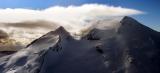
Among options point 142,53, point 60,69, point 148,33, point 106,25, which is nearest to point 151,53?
point 142,53

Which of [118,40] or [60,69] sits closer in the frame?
[60,69]

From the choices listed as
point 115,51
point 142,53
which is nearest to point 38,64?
point 115,51

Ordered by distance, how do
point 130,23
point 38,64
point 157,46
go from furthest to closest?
point 130,23, point 157,46, point 38,64

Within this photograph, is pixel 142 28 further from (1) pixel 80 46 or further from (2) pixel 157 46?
(1) pixel 80 46

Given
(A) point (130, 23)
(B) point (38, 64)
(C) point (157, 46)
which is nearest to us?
(B) point (38, 64)

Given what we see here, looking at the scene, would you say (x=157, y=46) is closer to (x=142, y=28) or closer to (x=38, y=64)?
(x=142, y=28)

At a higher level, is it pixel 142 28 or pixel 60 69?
pixel 142 28
